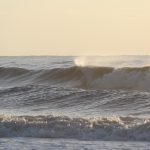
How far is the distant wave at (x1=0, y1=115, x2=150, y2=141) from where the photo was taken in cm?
1016

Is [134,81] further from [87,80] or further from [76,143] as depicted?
[76,143]

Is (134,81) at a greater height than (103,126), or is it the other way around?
(134,81)

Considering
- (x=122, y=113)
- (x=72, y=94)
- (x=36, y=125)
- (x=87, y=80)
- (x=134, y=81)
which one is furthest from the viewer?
(x=87, y=80)

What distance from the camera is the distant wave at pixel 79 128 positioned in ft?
33.3

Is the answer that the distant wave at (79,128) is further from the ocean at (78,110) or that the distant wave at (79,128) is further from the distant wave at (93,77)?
the distant wave at (93,77)

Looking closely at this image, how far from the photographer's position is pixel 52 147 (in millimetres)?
9219

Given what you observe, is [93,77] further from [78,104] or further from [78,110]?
[78,110]

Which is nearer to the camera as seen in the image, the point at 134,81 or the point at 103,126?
the point at 103,126

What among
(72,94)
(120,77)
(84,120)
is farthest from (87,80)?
(84,120)

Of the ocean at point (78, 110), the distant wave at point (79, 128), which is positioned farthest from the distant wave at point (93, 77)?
the distant wave at point (79, 128)

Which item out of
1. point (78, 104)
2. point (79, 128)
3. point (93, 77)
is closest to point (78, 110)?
point (78, 104)

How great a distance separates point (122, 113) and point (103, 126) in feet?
10.8

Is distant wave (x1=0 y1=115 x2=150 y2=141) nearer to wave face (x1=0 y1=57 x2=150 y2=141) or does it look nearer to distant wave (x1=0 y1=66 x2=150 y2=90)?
wave face (x1=0 y1=57 x2=150 y2=141)

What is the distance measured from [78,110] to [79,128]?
3.99m
